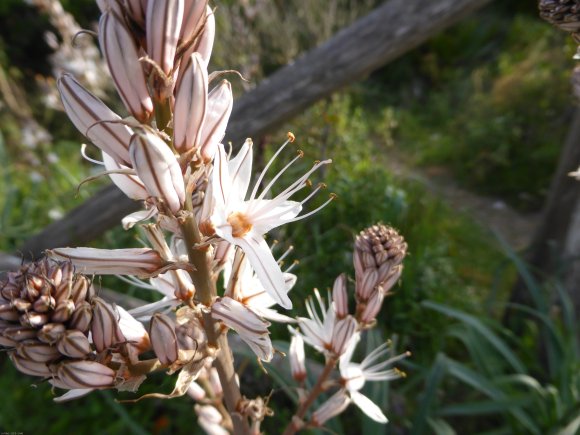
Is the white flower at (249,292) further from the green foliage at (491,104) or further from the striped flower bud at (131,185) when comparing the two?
the green foliage at (491,104)

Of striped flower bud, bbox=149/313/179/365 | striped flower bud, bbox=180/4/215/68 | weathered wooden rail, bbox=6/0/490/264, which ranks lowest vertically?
weathered wooden rail, bbox=6/0/490/264

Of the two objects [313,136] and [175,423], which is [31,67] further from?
[175,423]

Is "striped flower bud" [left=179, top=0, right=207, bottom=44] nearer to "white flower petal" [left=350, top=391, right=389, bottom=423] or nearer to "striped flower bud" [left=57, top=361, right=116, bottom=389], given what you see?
"striped flower bud" [left=57, top=361, right=116, bottom=389]

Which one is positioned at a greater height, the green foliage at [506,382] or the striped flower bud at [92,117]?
the striped flower bud at [92,117]

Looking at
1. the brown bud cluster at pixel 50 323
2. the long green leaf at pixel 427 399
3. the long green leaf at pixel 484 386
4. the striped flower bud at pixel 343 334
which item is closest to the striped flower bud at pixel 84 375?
the brown bud cluster at pixel 50 323

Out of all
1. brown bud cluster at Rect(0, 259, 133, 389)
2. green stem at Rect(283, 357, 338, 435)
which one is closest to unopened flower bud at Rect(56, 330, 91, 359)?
brown bud cluster at Rect(0, 259, 133, 389)

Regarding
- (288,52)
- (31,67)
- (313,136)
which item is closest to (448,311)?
(313,136)
